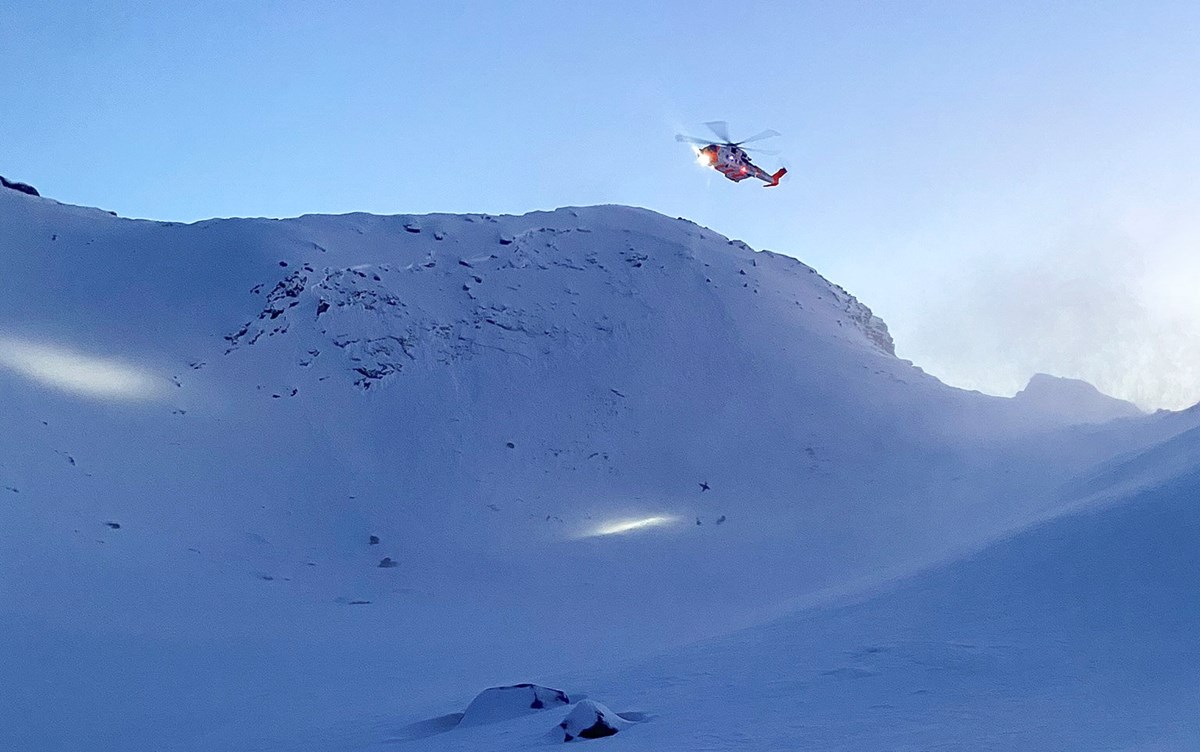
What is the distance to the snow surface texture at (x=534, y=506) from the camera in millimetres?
13891

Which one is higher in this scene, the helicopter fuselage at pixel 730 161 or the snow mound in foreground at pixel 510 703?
the helicopter fuselage at pixel 730 161

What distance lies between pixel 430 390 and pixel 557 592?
1563cm

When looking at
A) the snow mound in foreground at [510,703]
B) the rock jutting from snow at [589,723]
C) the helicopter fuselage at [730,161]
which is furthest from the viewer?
the helicopter fuselage at [730,161]

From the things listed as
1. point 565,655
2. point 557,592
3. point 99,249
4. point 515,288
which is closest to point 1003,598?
point 565,655

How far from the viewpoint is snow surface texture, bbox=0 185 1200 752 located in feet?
45.6

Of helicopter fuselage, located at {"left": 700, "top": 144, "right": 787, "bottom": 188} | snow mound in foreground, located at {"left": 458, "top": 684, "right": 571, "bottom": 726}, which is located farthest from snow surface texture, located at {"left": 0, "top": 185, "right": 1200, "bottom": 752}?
helicopter fuselage, located at {"left": 700, "top": 144, "right": 787, "bottom": 188}

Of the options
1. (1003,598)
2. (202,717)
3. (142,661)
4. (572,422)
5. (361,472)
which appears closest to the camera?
(1003,598)

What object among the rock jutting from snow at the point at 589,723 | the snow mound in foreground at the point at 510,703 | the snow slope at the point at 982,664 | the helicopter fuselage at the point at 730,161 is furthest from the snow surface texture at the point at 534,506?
the helicopter fuselage at the point at 730,161

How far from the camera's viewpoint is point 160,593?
25.0m

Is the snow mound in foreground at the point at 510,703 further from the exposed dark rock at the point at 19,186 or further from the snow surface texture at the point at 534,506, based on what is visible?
the exposed dark rock at the point at 19,186

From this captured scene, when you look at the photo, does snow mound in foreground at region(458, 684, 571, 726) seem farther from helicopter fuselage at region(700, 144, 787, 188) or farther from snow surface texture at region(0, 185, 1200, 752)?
helicopter fuselage at region(700, 144, 787, 188)

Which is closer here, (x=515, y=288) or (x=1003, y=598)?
(x=1003, y=598)

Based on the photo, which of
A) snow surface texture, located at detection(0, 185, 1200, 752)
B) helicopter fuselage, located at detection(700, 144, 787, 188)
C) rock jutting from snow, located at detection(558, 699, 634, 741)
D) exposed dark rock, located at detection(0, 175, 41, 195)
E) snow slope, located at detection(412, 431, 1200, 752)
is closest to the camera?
snow slope, located at detection(412, 431, 1200, 752)

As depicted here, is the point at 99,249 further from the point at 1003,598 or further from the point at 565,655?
the point at 1003,598
